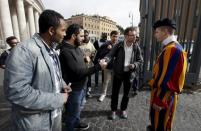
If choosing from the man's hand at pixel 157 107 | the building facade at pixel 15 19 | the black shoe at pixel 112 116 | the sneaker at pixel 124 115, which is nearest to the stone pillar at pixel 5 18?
the building facade at pixel 15 19

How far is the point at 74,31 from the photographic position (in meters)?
2.58

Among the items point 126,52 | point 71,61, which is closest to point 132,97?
point 126,52

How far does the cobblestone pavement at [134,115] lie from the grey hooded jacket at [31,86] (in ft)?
6.86

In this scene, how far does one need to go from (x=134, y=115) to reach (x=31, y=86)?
10.1 feet

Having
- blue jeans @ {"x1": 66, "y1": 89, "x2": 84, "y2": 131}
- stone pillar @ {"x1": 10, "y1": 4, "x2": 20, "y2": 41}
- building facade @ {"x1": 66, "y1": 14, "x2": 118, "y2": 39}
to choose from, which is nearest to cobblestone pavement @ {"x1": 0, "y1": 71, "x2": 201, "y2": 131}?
blue jeans @ {"x1": 66, "y1": 89, "x2": 84, "y2": 131}

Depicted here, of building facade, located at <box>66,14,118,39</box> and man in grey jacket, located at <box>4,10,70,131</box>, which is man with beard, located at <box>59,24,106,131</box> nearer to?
man in grey jacket, located at <box>4,10,70,131</box>

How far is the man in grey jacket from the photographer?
1.35m

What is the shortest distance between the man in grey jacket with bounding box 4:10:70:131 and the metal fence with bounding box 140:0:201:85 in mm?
4481

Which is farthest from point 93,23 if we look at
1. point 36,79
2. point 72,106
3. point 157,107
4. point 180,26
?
point 36,79

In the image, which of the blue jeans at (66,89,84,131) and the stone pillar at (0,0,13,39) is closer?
the blue jeans at (66,89,84,131)

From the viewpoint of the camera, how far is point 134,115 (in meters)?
4.02

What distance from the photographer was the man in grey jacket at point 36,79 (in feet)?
4.43

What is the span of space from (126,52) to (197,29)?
3.11 m

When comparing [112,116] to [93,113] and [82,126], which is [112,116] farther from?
[82,126]
